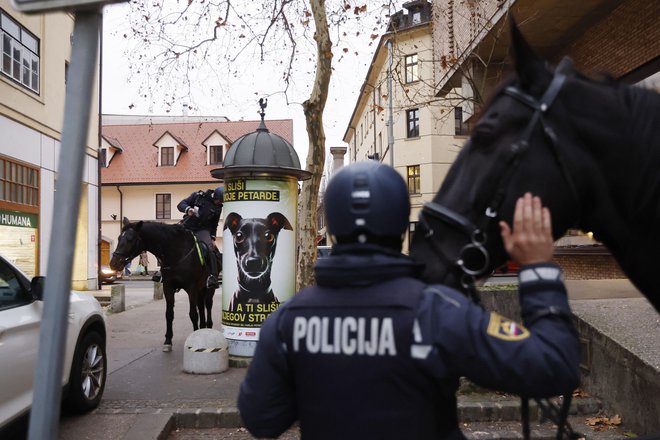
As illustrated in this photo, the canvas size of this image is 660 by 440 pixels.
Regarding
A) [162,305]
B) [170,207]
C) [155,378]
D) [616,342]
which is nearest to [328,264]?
[616,342]

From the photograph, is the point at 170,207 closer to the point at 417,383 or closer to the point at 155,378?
the point at 155,378

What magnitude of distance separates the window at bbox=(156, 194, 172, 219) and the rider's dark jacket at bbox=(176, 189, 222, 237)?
102 feet

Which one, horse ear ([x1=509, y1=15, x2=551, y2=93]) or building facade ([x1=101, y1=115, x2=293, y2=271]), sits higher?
building facade ([x1=101, y1=115, x2=293, y2=271])

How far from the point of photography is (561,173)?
1755 mm

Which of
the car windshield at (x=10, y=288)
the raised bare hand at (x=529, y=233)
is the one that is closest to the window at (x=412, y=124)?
the car windshield at (x=10, y=288)

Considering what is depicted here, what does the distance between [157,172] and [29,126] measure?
2334cm

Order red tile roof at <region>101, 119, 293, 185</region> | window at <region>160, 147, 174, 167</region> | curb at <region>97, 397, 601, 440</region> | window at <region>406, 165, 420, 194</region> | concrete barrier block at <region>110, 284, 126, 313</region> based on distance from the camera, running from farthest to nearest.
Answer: window at <region>160, 147, 174, 167</region> < red tile roof at <region>101, 119, 293, 185</region> < window at <region>406, 165, 420, 194</region> < concrete barrier block at <region>110, 284, 126, 313</region> < curb at <region>97, 397, 601, 440</region>

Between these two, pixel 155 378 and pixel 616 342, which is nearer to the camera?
pixel 616 342

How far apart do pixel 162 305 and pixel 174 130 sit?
95.5 ft

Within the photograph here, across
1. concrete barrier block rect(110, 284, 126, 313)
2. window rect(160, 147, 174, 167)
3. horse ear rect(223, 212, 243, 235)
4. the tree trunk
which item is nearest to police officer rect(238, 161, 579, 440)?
horse ear rect(223, 212, 243, 235)

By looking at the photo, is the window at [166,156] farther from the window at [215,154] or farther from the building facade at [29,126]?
the building facade at [29,126]

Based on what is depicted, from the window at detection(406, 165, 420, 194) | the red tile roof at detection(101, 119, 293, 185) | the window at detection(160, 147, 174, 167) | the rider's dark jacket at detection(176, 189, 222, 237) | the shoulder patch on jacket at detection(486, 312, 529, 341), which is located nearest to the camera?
the shoulder patch on jacket at detection(486, 312, 529, 341)

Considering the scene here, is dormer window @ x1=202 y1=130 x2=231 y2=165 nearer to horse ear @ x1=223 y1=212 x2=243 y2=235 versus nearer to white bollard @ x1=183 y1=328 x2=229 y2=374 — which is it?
horse ear @ x1=223 y1=212 x2=243 y2=235

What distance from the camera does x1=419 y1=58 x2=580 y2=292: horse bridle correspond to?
5.66 feet
